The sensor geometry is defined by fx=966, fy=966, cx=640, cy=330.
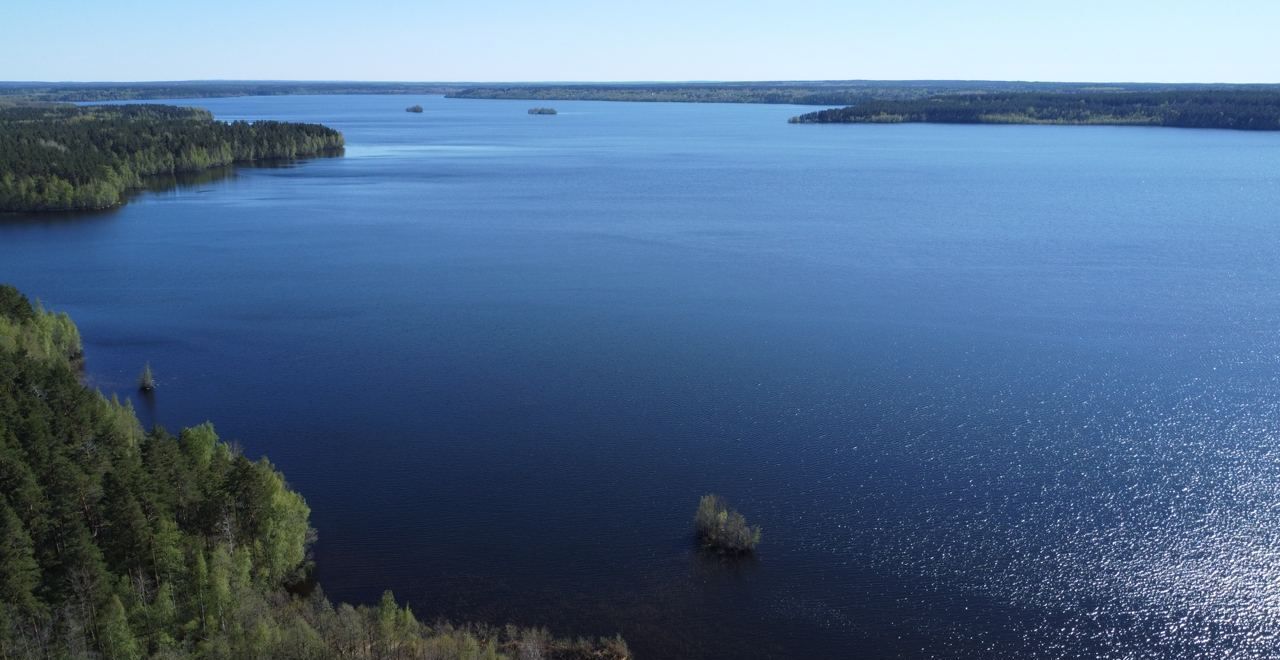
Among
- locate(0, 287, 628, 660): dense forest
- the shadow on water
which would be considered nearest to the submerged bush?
locate(0, 287, 628, 660): dense forest

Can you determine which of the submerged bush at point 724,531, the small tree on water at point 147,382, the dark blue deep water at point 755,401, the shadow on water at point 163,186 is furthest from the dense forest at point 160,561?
the shadow on water at point 163,186

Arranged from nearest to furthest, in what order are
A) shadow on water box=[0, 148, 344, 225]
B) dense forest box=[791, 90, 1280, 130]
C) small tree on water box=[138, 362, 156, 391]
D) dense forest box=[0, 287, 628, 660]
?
1. dense forest box=[0, 287, 628, 660]
2. small tree on water box=[138, 362, 156, 391]
3. shadow on water box=[0, 148, 344, 225]
4. dense forest box=[791, 90, 1280, 130]

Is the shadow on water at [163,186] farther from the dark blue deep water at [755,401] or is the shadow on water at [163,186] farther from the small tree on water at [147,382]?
the small tree on water at [147,382]

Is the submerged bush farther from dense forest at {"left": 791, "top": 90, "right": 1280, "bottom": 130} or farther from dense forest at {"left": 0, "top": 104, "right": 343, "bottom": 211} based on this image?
dense forest at {"left": 791, "top": 90, "right": 1280, "bottom": 130}

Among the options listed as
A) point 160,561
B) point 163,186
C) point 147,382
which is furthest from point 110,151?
point 160,561

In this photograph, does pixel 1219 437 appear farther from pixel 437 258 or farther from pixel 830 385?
pixel 437 258

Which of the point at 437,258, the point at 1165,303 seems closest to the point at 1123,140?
the point at 1165,303
